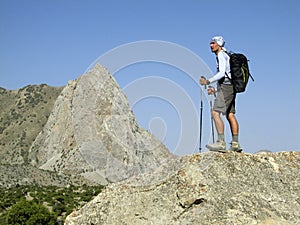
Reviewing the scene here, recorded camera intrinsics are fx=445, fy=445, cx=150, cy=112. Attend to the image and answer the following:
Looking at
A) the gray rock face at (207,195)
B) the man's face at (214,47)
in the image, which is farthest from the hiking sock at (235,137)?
the man's face at (214,47)

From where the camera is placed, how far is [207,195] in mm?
7621

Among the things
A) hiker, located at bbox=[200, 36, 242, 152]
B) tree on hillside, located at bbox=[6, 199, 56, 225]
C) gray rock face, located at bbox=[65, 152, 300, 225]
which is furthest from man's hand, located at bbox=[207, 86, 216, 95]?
tree on hillside, located at bbox=[6, 199, 56, 225]

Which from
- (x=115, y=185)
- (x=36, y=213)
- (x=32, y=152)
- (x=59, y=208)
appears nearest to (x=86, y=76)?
(x=32, y=152)

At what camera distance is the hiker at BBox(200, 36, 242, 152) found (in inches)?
345

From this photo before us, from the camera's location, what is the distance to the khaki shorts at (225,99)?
29.1ft

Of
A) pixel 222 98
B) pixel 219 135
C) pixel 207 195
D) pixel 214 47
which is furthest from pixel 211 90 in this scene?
pixel 207 195

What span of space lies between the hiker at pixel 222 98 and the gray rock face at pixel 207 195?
357mm

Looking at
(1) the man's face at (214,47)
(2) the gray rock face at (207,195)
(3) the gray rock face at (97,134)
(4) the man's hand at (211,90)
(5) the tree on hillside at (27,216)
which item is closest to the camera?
(2) the gray rock face at (207,195)

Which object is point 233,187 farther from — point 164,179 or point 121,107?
point 121,107

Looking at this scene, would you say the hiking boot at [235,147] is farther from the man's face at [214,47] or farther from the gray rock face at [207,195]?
the man's face at [214,47]

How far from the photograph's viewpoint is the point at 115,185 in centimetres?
872

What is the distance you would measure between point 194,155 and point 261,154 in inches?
57.9

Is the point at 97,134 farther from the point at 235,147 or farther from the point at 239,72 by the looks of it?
the point at 239,72

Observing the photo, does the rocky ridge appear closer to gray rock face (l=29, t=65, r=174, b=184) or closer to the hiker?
gray rock face (l=29, t=65, r=174, b=184)
